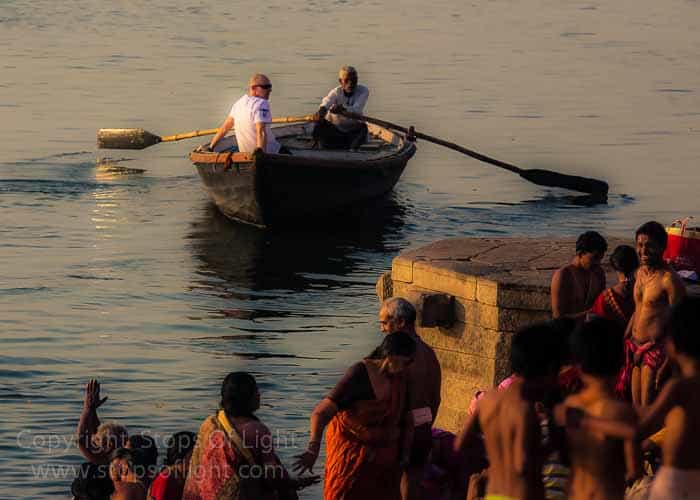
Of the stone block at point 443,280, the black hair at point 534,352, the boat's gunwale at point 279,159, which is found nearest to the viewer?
the black hair at point 534,352

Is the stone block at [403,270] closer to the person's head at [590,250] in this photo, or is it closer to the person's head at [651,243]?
the person's head at [590,250]

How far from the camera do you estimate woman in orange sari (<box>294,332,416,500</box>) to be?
26.0 ft

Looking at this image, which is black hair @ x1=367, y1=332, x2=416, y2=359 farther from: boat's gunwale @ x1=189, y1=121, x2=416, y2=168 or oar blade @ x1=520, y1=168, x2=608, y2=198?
oar blade @ x1=520, y1=168, x2=608, y2=198

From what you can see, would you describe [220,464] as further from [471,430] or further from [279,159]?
[279,159]

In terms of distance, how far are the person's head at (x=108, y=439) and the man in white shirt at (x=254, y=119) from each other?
10.7 meters

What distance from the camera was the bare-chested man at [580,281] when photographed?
977cm

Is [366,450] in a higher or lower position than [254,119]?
lower

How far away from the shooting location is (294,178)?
21.5m

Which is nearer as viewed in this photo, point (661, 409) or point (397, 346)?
point (661, 409)

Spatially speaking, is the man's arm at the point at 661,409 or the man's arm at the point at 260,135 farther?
the man's arm at the point at 260,135

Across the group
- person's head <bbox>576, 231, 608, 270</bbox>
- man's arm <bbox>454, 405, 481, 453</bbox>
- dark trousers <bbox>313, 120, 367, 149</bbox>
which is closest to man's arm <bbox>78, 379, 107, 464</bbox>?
man's arm <bbox>454, 405, 481, 453</bbox>

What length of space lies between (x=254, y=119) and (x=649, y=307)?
11095mm

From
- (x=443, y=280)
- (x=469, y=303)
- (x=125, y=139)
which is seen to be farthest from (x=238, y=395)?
(x=125, y=139)

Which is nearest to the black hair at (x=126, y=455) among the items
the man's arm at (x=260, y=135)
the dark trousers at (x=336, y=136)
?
the man's arm at (x=260, y=135)
